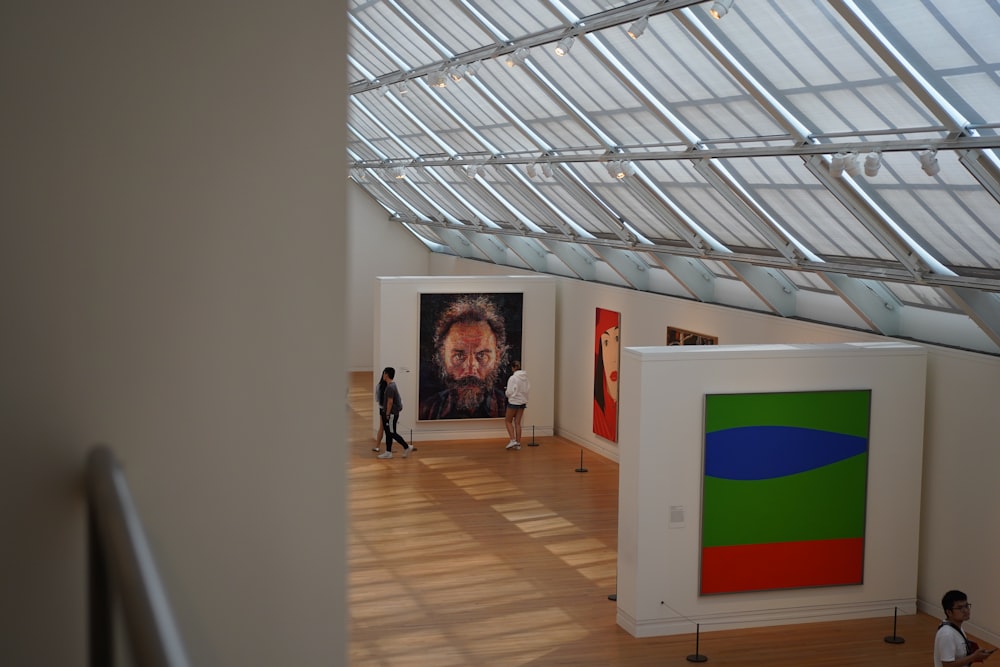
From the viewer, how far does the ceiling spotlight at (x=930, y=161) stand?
8.12 meters

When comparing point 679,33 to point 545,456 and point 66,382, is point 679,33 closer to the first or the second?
point 66,382

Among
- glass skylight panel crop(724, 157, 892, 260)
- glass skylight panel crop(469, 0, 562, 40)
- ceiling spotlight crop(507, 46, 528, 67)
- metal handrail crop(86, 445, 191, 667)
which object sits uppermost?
glass skylight panel crop(469, 0, 562, 40)

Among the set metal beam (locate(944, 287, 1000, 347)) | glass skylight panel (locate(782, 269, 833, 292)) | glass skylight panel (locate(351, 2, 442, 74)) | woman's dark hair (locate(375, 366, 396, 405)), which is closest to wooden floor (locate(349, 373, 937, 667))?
woman's dark hair (locate(375, 366, 396, 405))

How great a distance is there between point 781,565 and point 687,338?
5770 millimetres

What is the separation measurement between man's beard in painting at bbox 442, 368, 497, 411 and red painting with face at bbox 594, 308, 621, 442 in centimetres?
232

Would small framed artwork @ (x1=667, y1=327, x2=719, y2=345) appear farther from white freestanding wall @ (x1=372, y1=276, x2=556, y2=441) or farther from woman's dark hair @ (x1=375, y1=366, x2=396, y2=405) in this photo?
woman's dark hair @ (x1=375, y1=366, x2=396, y2=405)

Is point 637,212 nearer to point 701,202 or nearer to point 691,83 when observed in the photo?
point 701,202

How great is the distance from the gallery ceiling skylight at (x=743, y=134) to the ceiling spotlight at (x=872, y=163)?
1 cm

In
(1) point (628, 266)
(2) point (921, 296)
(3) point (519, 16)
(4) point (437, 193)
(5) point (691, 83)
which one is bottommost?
(2) point (921, 296)

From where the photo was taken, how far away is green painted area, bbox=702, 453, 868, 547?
10.3 m

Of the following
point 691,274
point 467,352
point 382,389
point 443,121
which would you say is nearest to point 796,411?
point 691,274

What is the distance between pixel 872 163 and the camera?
339 inches

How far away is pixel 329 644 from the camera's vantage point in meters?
1.77

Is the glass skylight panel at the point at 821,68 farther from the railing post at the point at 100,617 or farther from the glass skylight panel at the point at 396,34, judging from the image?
the railing post at the point at 100,617
